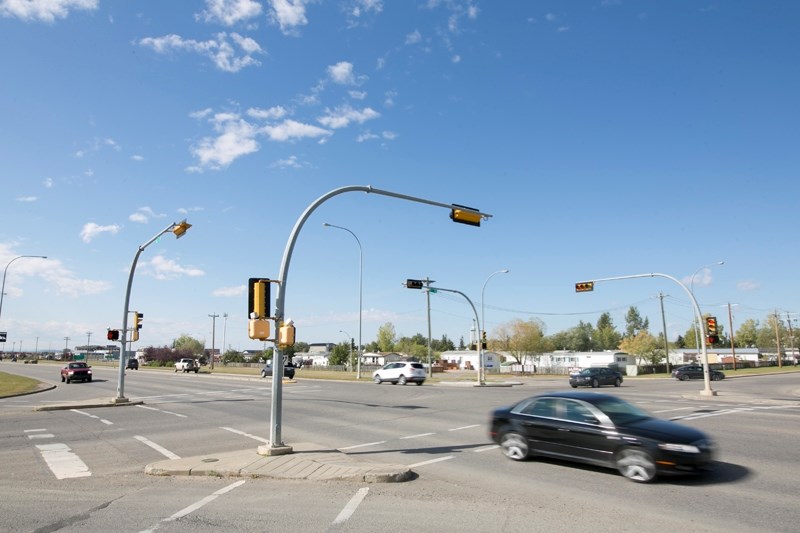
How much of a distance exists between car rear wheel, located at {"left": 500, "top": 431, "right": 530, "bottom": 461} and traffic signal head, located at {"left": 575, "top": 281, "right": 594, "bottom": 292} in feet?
80.4

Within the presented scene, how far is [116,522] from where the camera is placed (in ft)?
21.1

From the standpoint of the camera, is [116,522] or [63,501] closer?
[116,522]

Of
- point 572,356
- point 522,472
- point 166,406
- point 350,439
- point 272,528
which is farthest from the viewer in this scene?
point 572,356

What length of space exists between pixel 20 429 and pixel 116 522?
450 inches

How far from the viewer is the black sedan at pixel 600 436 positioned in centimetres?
828

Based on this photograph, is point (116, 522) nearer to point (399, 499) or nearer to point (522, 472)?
point (399, 499)

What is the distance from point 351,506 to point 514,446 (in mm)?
4399

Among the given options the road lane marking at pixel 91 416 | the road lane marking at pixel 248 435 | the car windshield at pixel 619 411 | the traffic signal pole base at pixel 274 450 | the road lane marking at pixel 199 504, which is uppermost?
the car windshield at pixel 619 411

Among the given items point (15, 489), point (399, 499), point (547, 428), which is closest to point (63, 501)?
point (15, 489)

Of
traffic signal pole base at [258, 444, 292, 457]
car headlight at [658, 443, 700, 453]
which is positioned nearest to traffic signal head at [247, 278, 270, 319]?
traffic signal pole base at [258, 444, 292, 457]

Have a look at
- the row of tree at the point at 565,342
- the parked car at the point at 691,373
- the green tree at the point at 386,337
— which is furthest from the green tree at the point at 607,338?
the parked car at the point at 691,373

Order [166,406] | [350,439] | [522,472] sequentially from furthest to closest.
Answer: [166,406] → [350,439] → [522,472]

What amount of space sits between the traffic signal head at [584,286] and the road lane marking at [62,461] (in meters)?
28.6

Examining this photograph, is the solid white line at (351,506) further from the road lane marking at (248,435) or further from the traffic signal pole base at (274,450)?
the road lane marking at (248,435)
